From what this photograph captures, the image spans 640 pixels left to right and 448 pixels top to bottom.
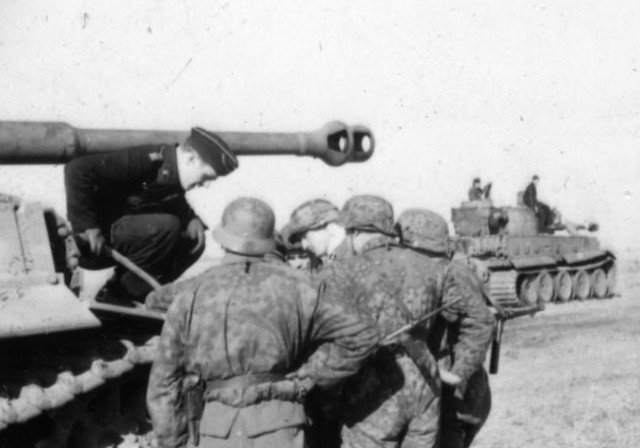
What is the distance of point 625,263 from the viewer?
1837 inches

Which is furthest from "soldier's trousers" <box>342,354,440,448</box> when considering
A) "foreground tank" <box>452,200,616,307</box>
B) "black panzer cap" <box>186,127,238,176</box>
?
"foreground tank" <box>452,200,616,307</box>

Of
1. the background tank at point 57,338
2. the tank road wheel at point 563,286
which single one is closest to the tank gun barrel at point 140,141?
the background tank at point 57,338

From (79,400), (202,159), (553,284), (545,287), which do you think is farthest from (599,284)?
(79,400)

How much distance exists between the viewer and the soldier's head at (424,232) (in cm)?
587

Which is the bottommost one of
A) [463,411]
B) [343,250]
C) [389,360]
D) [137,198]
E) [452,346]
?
[463,411]

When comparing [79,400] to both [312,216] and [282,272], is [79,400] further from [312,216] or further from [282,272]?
[312,216]

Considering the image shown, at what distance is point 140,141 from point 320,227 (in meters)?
1.59

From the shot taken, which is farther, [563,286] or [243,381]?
[563,286]

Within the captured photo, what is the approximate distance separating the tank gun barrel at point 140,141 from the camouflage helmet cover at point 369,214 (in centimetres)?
166

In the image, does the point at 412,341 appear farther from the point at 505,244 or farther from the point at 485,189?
the point at 485,189

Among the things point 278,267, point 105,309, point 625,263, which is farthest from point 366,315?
point 625,263

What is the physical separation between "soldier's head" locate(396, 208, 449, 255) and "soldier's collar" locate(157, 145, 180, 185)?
1530 mm

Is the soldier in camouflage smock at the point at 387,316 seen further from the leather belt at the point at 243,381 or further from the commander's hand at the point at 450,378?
the leather belt at the point at 243,381

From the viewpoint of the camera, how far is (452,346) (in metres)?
5.97
